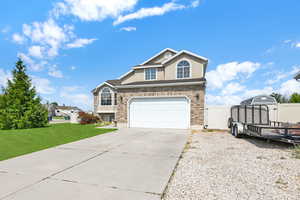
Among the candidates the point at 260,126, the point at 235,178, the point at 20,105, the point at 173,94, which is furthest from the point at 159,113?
the point at 20,105

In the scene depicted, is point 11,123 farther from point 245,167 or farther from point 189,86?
point 245,167

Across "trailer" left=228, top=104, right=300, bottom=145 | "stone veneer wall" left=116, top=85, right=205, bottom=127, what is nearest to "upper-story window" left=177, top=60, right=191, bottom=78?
"stone veneer wall" left=116, top=85, right=205, bottom=127

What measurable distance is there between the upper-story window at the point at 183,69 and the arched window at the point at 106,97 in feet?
32.3

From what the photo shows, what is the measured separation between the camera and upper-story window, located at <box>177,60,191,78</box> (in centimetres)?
1442

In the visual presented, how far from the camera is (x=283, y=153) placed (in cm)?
513

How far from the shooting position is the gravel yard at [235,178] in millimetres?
2504

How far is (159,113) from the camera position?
12047 mm

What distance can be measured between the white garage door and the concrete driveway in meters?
6.88

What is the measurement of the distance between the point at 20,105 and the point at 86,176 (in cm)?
1446

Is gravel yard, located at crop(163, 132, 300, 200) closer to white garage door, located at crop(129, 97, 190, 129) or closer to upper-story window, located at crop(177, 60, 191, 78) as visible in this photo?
white garage door, located at crop(129, 97, 190, 129)

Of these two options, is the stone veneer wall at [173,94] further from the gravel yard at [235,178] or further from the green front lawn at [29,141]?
the gravel yard at [235,178]

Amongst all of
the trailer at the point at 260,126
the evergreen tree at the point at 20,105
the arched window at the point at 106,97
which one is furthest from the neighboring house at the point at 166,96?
the evergreen tree at the point at 20,105

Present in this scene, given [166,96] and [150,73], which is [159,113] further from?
[150,73]

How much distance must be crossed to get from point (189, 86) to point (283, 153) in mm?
7382
